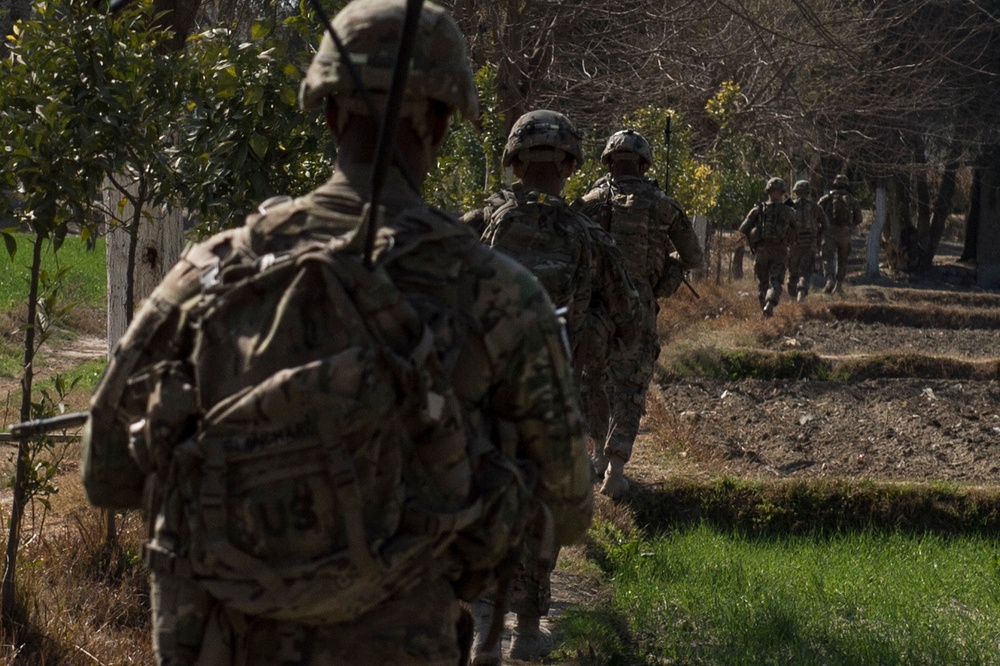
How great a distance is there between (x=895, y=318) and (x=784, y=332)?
3438 millimetres

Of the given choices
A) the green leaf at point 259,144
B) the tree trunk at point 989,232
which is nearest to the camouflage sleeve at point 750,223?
the green leaf at point 259,144

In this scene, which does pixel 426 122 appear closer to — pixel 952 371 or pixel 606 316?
pixel 606 316

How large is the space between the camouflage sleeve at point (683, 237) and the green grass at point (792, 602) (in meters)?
1.60

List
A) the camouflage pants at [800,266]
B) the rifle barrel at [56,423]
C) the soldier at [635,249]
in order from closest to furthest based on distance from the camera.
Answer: the rifle barrel at [56,423], the soldier at [635,249], the camouflage pants at [800,266]

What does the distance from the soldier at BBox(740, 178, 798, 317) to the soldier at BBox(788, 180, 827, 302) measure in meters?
1.12

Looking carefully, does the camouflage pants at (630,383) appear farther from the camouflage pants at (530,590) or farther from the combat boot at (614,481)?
the camouflage pants at (530,590)

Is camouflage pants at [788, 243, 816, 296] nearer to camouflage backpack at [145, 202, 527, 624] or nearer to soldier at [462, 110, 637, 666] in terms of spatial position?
soldier at [462, 110, 637, 666]

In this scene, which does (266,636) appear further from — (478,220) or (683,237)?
(683,237)

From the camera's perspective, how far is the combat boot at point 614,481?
356 inches

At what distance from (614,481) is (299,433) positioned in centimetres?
666

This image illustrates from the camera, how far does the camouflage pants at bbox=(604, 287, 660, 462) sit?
8.98 m

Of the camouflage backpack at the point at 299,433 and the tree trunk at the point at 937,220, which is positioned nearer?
the camouflage backpack at the point at 299,433

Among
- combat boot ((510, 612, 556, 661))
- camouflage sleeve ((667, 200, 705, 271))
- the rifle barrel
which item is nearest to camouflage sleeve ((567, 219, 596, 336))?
combat boot ((510, 612, 556, 661))

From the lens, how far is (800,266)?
2270cm
